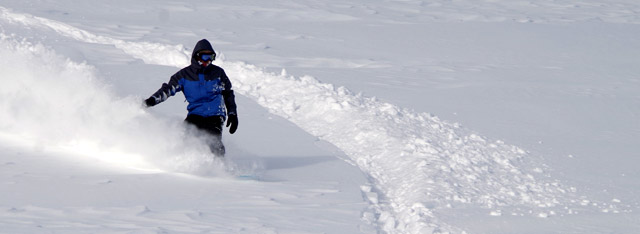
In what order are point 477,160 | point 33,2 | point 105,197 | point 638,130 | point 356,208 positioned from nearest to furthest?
point 105,197 < point 356,208 < point 477,160 < point 638,130 < point 33,2

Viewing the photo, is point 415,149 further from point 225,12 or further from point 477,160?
point 225,12

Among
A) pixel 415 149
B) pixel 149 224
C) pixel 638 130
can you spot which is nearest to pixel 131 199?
pixel 149 224

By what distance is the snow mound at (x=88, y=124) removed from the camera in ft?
21.8

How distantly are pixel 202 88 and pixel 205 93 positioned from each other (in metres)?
0.06

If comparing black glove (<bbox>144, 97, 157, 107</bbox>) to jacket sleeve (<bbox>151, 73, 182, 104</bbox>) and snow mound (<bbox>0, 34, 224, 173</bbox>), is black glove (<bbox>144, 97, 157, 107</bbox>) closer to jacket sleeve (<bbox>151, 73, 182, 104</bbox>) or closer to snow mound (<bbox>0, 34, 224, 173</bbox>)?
jacket sleeve (<bbox>151, 73, 182, 104</bbox>)

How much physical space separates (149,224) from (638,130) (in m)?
6.82

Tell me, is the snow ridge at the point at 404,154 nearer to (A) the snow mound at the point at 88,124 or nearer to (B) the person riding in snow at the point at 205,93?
(A) the snow mound at the point at 88,124

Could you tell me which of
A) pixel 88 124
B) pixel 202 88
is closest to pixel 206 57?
pixel 202 88

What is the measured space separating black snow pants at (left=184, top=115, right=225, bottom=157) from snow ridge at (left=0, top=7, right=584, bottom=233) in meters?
0.18

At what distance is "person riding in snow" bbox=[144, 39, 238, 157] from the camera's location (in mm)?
6465

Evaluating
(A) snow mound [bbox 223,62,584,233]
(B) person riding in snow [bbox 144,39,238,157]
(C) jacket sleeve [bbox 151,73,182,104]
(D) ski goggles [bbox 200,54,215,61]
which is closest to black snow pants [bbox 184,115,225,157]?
(B) person riding in snow [bbox 144,39,238,157]

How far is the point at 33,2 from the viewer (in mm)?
18734

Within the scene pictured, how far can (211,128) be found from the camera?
665 cm

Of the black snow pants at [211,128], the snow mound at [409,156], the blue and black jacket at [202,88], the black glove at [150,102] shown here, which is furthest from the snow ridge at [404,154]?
the black glove at [150,102]
